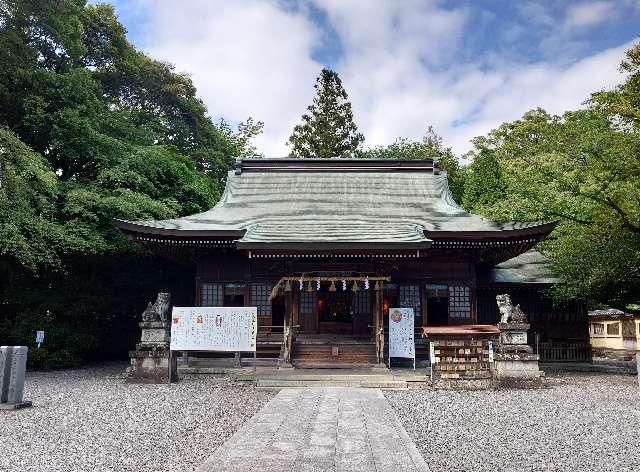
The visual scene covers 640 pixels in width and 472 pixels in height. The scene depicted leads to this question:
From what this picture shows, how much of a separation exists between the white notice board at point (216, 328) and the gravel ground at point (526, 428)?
13.9ft

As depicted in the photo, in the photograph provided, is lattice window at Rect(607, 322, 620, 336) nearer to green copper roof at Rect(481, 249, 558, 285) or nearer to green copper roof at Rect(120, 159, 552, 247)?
green copper roof at Rect(481, 249, 558, 285)

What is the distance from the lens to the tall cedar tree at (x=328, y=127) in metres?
39.1

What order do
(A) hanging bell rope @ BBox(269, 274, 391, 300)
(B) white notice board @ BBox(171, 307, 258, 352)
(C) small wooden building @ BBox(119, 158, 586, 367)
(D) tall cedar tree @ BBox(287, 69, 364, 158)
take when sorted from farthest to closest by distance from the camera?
(D) tall cedar tree @ BBox(287, 69, 364, 158) < (C) small wooden building @ BBox(119, 158, 586, 367) < (A) hanging bell rope @ BBox(269, 274, 391, 300) < (B) white notice board @ BBox(171, 307, 258, 352)

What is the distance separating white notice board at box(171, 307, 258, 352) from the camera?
44.6ft

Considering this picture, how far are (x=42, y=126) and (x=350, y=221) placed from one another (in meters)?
10.5

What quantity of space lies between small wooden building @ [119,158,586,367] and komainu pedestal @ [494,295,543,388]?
10.2ft

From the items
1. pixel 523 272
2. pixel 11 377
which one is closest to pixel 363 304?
pixel 523 272

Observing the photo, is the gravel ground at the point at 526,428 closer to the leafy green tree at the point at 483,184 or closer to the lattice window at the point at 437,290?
the lattice window at the point at 437,290

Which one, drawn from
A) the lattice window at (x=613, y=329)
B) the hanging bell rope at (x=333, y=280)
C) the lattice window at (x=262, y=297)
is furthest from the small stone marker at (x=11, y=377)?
the lattice window at (x=613, y=329)

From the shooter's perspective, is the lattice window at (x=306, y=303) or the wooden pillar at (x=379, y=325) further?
the lattice window at (x=306, y=303)

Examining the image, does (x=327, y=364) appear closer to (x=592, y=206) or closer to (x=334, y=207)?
(x=334, y=207)

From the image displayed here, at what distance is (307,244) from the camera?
46.7 ft

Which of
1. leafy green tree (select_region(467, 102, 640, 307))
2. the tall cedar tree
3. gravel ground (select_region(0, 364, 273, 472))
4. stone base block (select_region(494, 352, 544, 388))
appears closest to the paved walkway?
gravel ground (select_region(0, 364, 273, 472))

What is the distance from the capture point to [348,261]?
15.6m
